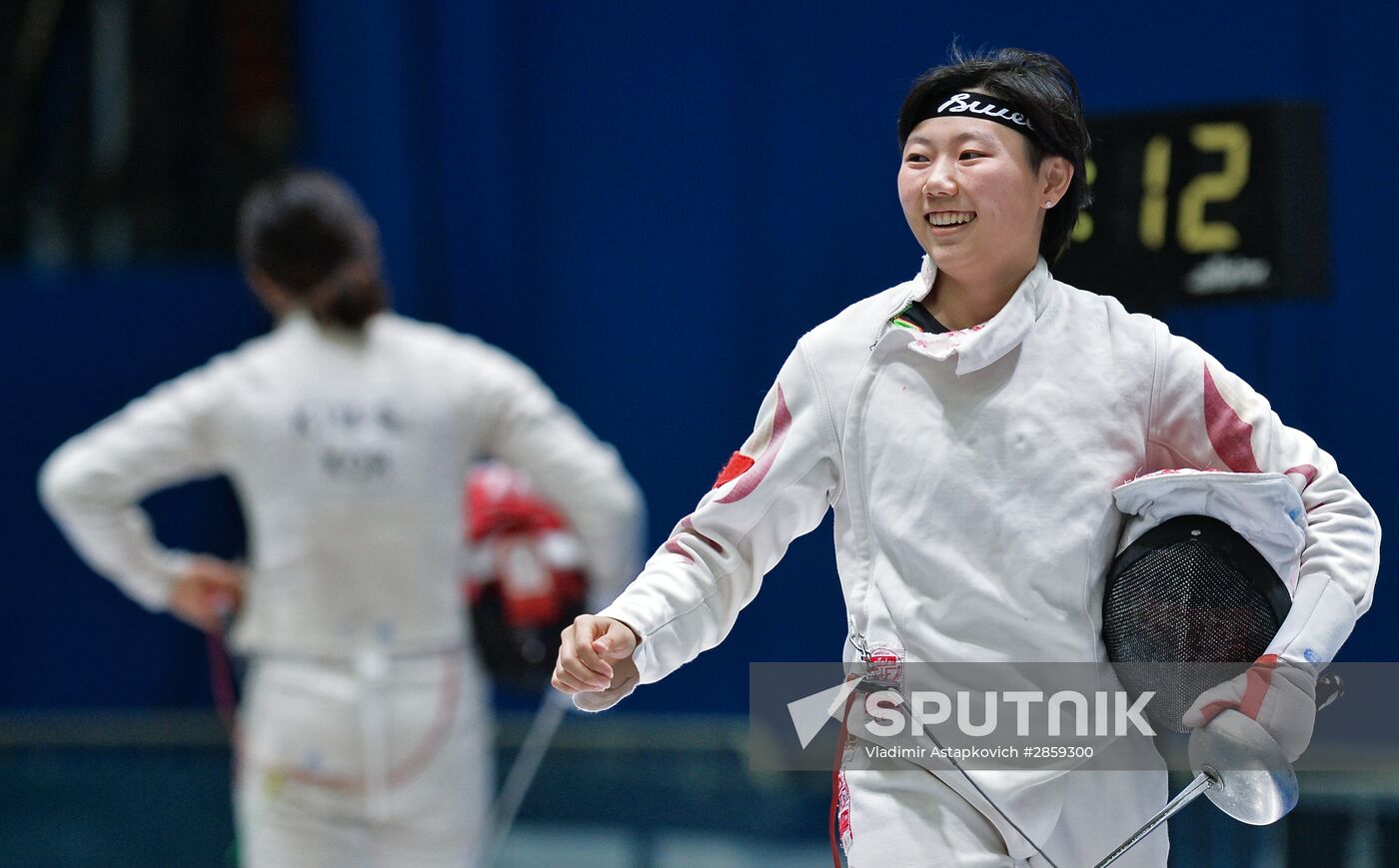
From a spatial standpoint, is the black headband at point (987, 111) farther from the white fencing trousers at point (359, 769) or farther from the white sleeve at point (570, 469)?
the white fencing trousers at point (359, 769)

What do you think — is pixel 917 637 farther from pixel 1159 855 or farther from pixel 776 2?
pixel 776 2

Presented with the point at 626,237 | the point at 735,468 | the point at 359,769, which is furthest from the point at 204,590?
the point at 735,468

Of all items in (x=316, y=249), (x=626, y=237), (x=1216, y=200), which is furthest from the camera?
(x=626, y=237)

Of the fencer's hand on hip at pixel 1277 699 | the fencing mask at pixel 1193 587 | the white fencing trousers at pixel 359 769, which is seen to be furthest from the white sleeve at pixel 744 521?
the white fencing trousers at pixel 359 769

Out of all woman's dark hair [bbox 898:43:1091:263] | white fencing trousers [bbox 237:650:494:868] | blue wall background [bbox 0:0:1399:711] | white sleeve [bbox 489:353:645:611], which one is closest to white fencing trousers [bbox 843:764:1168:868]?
woman's dark hair [bbox 898:43:1091:263]

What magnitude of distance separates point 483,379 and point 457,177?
2.07 m

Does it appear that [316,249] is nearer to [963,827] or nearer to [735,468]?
[735,468]

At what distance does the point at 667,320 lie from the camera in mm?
5367

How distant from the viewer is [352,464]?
3662 mm

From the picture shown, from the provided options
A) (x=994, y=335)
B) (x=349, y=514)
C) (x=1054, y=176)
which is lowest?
(x=349, y=514)

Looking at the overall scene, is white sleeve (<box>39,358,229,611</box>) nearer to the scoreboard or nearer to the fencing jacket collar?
the scoreboard

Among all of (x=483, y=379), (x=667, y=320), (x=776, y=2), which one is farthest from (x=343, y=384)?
(x=667, y=320)

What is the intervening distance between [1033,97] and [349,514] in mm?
2121

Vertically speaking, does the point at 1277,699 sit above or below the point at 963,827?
above
